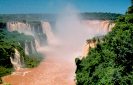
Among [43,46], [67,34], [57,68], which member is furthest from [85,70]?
[67,34]

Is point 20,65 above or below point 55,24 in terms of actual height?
below

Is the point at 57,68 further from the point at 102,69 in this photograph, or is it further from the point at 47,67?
the point at 102,69

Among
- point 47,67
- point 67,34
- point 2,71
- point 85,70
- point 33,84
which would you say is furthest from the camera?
point 67,34

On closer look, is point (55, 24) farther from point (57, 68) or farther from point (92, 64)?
point (92, 64)

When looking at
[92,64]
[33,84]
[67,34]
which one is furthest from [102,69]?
[67,34]

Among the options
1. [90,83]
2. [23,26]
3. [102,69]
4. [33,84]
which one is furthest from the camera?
[23,26]

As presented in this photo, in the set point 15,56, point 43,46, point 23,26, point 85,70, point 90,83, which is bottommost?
point 90,83

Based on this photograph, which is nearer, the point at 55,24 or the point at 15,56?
the point at 15,56

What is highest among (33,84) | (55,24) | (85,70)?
(55,24)

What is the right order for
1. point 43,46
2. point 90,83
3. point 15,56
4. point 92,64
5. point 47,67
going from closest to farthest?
point 90,83, point 92,64, point 15,56, point 47,67, point 43,46
